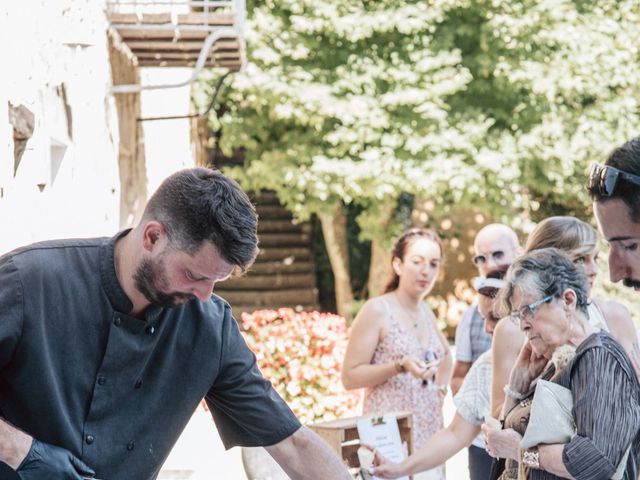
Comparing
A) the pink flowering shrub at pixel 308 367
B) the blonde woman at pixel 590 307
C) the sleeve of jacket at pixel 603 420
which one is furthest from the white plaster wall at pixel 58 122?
the sleeve of jacket at pixel 603 420

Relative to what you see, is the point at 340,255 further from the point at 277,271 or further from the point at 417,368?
the point at 417,368

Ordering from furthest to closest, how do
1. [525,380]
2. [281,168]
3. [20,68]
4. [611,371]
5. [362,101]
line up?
[281,168] → [362,101] → [20,68] → [525,380] → [611,371]

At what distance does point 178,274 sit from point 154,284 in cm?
7

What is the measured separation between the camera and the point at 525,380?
335 centimetres

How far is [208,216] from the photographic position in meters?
2.39

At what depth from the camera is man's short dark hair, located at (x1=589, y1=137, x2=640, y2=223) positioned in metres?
2.49

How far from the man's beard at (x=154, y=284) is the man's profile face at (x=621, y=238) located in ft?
3.37

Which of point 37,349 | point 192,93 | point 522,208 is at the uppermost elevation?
point 192,93

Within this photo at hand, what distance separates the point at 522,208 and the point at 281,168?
307 cm

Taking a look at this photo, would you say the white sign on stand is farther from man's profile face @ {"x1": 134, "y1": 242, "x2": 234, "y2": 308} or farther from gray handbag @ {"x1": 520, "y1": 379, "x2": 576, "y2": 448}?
man's profile face @ {"x1": 134, "y1": 242, "x2": 234, "y2": 308}

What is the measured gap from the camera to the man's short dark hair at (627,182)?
8.17 feet

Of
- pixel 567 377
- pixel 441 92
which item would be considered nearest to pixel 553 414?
pixel 567 377

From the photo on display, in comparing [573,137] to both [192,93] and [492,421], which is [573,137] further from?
[492,421]

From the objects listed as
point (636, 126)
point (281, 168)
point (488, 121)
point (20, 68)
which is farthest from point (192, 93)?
point (20, 68)
